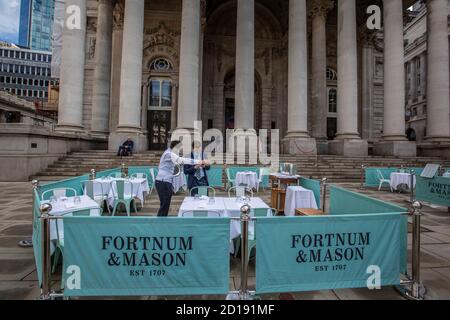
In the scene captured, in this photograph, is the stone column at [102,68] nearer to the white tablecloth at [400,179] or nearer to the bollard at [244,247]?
the white tablecloth at [400,179]

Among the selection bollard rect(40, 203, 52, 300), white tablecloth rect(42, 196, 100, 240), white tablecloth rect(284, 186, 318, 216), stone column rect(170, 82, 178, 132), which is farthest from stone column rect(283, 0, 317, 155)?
bollard rect(40, 203, 52, 300)

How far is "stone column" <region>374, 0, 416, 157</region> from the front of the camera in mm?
19938

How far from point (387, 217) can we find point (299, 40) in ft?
63.2

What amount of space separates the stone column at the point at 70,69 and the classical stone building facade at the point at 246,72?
7cm

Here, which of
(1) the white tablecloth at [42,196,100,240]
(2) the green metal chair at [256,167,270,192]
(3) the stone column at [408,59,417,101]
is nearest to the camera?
(1) the white tablecloth at [42,196,100,240]

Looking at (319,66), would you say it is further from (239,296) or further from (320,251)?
Result: (239,296)

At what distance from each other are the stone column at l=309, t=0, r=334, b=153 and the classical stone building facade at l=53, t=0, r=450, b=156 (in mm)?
93

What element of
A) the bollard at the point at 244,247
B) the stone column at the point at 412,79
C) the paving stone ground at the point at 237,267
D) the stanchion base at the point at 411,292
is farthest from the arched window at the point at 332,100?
the stone column at the point at 412,79

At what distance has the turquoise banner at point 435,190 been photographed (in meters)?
8.61

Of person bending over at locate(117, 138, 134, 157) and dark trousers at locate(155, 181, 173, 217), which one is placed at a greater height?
person bending over at locate(117, 138, 134, 157)

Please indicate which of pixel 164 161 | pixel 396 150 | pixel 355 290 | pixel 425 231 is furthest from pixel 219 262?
pixel 396 150

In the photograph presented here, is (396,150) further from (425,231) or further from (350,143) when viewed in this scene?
(425,231)

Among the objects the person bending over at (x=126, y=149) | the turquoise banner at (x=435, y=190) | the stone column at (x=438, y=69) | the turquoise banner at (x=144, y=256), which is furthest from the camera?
the stone column at (x=438, y=69)

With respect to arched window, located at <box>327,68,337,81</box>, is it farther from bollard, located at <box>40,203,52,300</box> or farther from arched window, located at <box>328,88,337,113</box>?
bollard, located at <box>40,203,52,300</box>
